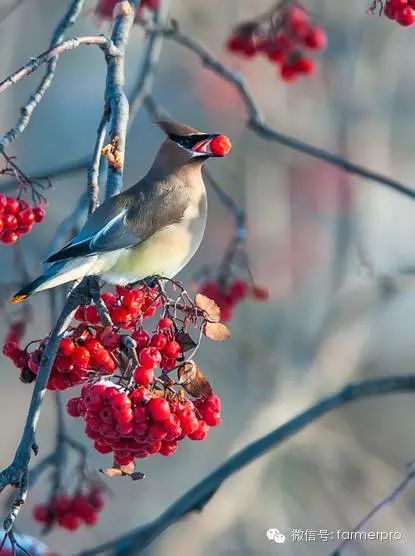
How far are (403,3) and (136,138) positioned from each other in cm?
623

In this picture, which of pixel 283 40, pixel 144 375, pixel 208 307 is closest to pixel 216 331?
pixel 208 307

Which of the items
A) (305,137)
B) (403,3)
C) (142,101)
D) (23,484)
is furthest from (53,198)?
(23,484)

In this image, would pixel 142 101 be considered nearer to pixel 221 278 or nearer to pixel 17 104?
pixel 221 278

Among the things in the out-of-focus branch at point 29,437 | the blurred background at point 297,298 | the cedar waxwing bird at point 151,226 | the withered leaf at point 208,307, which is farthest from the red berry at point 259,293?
the blurred background at point 297,298

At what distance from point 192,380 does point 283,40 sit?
73.1 inches

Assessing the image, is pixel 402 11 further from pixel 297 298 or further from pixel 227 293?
pixel 297 298

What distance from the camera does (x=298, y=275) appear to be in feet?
24.4

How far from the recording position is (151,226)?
8.33ft

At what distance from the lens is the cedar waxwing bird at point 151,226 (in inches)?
89.7

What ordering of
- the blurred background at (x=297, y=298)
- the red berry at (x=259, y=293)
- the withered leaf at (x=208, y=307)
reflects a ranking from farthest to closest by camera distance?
the blurred background at (x=297, y=298) → the red berry at (x=259, y=293) → the withered leaf at (x=208, y=307)

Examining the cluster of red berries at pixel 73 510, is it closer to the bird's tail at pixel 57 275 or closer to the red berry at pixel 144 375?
the bird's tail at pixel 57 275

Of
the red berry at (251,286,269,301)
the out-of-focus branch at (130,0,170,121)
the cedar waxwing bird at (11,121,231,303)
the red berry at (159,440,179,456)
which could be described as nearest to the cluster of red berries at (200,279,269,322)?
the red berry at (251,286,269,301)

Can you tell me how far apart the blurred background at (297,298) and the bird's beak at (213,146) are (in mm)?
2625

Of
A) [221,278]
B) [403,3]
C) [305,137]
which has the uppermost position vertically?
[403,3]
